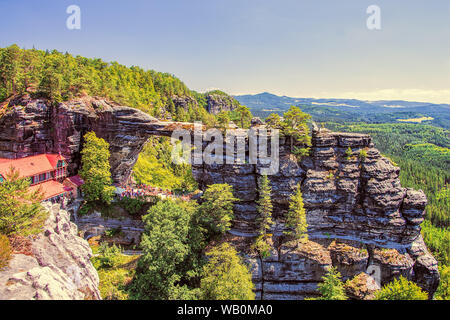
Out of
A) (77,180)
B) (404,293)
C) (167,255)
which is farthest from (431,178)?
(77,180)

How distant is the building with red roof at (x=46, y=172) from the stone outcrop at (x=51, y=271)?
1211cm

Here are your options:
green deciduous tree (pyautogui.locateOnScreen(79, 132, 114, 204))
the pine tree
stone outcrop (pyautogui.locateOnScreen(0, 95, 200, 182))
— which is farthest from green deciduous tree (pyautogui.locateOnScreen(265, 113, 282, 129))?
green deciduous tree (pyautogui.locateOnScreen(79, 132, 114, 204))

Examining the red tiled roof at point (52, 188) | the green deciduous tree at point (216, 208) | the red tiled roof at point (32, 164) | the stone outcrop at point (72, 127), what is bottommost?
the green deciduous tree at point (216, 208)

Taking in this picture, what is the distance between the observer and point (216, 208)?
2994cm

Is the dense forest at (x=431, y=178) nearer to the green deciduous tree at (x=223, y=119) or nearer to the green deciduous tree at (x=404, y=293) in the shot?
the green deciduous tree at (x=404, y=293)

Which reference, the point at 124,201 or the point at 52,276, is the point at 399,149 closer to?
the point at 124,201

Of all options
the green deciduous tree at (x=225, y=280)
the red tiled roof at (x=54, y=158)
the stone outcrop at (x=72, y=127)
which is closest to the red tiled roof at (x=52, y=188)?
the red tiled roof at (x=54, y=158)

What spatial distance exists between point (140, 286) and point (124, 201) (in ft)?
46.6

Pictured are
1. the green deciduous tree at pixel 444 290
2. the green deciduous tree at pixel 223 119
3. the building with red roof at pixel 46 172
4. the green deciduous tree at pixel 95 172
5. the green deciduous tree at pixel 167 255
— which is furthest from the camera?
the green deciduous tree at pixel 223 119

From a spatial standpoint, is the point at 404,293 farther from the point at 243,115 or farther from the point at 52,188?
the point at 52,188

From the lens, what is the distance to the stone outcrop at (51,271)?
11.8 meters

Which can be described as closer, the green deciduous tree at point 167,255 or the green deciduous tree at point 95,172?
the green deciduous tree at point 167,255

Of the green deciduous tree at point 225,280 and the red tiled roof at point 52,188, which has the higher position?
the red tiled roof at point 52,188

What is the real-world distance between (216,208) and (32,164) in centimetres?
2555
